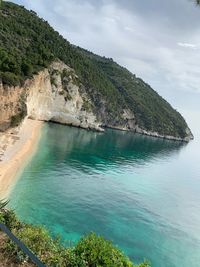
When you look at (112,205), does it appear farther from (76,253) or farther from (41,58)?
(41,58)

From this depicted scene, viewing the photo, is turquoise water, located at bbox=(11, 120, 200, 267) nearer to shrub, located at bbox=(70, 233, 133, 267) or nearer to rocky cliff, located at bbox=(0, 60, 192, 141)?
shrub, located at bbox=(70, 233, 133, 267)

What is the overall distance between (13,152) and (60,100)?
61169 mm

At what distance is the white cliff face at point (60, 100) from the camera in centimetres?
10168

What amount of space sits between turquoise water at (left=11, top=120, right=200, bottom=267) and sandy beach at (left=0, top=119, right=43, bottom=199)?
1.14 meters

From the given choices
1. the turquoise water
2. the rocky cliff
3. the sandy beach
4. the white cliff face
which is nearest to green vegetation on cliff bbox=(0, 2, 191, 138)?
the rocky cliff

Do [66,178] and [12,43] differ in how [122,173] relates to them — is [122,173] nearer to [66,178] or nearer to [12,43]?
[66,178]

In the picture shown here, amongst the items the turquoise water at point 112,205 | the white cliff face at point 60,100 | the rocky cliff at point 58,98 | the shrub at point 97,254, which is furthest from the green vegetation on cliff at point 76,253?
the white cliff face at point 60,100

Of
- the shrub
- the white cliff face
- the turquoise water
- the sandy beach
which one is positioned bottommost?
the turquoise water

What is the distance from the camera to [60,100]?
115 meters

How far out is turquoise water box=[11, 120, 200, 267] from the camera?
33250mm

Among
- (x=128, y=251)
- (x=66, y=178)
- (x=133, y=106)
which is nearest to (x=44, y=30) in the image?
(x=133, y=106)

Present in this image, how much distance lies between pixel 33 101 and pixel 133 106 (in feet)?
360

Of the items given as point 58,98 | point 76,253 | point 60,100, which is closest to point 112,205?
point 76,253

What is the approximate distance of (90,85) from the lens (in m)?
156
